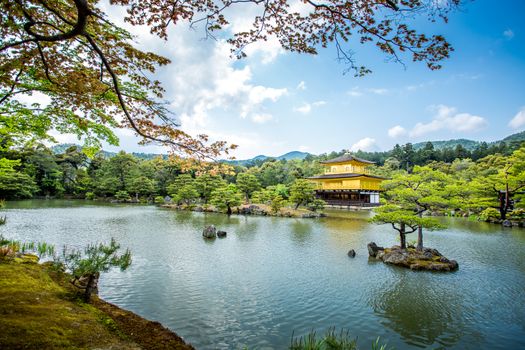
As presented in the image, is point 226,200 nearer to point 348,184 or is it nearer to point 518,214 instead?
point 348,184

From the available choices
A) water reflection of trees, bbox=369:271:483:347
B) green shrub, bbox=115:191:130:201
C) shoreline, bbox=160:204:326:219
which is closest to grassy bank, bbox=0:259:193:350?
water reflection of trees, bbox=369:271:483:347

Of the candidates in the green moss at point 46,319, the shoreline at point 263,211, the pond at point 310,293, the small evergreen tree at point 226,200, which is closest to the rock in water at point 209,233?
the pond at point 310,293

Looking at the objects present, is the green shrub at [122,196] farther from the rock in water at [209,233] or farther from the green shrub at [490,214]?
the green shrub at [490,214]

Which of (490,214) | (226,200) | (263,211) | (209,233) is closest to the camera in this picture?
(209,233)

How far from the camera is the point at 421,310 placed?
5.28 meters

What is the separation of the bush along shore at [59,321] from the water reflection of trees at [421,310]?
3.68 metres

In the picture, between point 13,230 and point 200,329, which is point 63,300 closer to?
point 200,329

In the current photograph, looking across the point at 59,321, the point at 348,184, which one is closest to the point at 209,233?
the point at 59,321

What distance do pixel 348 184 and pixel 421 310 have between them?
2696cm

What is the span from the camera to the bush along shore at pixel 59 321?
2.53 metres

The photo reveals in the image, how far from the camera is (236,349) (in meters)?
3.95

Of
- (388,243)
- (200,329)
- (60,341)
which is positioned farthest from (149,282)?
(388,243)

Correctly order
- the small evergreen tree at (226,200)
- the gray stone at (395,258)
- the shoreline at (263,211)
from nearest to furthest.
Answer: the gray stone at (395,258), the shoreline at (263,211), the small evergreen tree at (226,200)

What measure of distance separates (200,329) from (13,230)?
12078 mm
